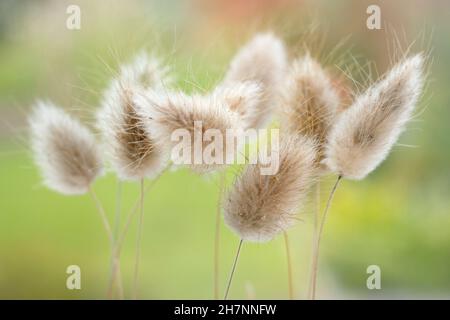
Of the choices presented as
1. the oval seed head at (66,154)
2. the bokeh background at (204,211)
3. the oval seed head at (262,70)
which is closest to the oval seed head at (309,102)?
the oval seed head at (262,70)

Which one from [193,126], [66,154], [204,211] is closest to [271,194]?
[193,126]

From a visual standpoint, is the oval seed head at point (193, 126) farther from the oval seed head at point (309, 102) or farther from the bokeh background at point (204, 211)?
the bokeh background at point (204, 211)

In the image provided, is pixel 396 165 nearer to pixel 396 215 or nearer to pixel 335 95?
pixel 396 215

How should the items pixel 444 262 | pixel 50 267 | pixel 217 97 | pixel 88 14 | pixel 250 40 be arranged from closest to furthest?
pixel 217 97
pixel 250 40
pixel 88 14
pixel 50 267
pixel 444 262

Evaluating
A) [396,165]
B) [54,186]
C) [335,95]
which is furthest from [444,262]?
[54,186]

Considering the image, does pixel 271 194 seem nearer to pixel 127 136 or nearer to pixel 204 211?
pixel 127 136

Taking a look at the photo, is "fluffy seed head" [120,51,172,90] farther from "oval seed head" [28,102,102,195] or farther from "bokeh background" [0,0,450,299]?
"bokeh background" [0,0,450,299]

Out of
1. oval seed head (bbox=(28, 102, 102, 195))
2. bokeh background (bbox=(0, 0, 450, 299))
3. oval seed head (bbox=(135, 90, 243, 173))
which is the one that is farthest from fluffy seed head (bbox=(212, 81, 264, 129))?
bokeh background (bbox=(0, 0, 450, 299))
